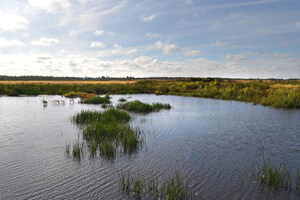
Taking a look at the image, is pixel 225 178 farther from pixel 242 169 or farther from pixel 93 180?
pixel 93 180

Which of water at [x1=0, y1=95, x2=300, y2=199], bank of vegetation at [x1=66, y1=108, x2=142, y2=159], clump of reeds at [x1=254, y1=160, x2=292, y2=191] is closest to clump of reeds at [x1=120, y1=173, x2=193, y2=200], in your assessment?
water at [x1=0, y1=95, x2=300, y2=199]

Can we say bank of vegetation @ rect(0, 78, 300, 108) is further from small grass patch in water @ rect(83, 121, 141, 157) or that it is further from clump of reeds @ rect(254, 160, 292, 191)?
small grass patch in water @ rect(83, 121, 141, 157)

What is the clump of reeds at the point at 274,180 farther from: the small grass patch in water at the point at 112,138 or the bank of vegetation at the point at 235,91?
the bank of vegetation at the point at 235,91

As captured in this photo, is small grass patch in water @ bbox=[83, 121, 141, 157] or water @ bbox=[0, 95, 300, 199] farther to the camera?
small grass patch in water @ bbox=[83, 121, 141, 157]

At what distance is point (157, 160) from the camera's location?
9141mm

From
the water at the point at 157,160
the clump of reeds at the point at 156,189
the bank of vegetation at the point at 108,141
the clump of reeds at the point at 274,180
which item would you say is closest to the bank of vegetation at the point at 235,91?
the water at the point at 157,160

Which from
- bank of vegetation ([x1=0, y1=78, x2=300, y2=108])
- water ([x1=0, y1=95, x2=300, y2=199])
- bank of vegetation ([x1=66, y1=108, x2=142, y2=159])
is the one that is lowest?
water ([x1=0, y1=95, x2=300, y2=199])

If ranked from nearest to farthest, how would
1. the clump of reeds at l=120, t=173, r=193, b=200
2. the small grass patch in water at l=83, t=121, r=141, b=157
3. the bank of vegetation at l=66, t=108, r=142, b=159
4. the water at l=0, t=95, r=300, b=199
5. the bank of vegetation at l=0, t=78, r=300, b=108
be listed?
the clump of reeds at l=120, t=173, r=193, b=200
the water at l=0, t=95, r=300, b=199
the bank of vegetation at l=66, t=108, r=142, b=159
the small grass patch in water at l=83, t=121, r=141, b=157
the bank of vegetation at l=0, t=78, r=300, b=108

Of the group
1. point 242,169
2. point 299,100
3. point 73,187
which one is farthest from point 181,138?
point 299,100

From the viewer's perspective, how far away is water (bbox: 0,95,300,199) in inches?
263

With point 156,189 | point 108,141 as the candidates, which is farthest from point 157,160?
point 108,141

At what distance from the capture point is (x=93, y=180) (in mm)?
7289

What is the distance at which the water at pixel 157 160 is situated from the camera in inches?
263

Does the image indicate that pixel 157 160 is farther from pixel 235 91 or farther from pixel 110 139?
pixel 235 91
